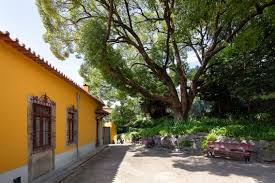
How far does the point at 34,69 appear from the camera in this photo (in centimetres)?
1003

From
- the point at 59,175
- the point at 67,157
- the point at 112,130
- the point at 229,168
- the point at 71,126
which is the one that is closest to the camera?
the point at 59,175

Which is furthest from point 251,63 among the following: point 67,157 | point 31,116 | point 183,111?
point 31,116

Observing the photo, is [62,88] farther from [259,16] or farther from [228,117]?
[228,117]

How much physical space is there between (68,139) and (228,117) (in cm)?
1371

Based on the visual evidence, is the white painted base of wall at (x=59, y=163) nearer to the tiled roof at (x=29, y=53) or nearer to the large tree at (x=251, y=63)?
the tiled roof at (x=29, y=53)

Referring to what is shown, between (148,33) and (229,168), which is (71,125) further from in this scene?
(148,33)

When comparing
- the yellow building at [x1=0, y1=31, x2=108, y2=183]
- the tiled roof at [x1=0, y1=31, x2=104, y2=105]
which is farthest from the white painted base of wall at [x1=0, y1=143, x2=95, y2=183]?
the tiled roof at [x1=0, y1=31, x2=104, y2=105]

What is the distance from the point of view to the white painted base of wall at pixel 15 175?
7.77 meters

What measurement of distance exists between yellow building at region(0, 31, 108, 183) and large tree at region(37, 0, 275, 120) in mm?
5212

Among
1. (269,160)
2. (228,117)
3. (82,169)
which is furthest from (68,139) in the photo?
(228,117)

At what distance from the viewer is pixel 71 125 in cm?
1575

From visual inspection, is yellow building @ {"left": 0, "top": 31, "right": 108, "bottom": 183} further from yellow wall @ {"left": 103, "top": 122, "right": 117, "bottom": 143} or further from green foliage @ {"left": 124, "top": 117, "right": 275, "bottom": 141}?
yellow wall @ {"left": 103, "top": 122, "right": 117, "bottom": 143}

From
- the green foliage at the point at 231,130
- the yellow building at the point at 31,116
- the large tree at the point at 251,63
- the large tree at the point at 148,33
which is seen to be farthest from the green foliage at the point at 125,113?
the yellow building at the point at 31,116

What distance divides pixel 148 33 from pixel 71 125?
14203 mm
